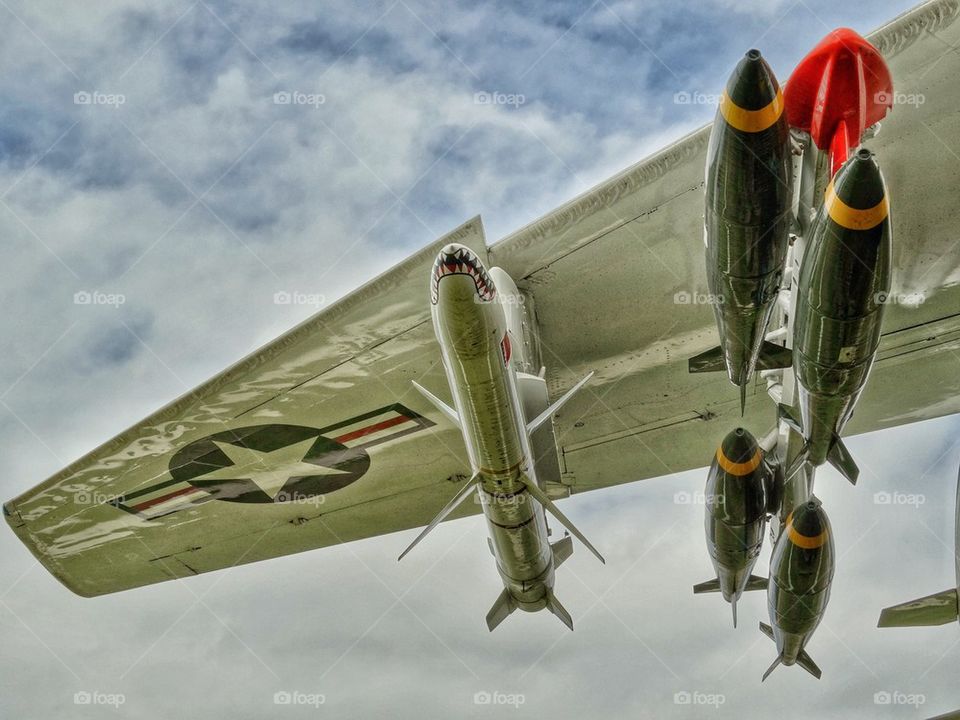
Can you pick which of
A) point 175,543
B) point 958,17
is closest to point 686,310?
point 958,17

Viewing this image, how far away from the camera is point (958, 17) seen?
26.2ft

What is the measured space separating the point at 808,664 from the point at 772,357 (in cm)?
545

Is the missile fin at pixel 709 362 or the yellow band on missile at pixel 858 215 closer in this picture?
the yellow band on missile at pixel 858 215

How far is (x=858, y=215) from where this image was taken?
19.5ft

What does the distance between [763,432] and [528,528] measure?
5130 millimetres

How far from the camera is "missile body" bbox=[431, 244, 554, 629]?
25.1 feet

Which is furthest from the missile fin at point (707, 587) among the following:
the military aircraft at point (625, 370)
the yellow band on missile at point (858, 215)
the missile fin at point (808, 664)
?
the yellow band on missile at point (858, 215)

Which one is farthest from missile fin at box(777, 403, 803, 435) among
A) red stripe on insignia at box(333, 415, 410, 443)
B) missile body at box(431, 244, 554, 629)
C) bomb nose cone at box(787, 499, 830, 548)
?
red stripe on insignia at box(333, 415, 410, 443)

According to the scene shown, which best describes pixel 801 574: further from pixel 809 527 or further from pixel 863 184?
pixel 863 184

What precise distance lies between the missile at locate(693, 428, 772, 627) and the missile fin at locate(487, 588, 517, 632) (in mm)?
2650

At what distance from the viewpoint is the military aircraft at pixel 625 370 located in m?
6.66

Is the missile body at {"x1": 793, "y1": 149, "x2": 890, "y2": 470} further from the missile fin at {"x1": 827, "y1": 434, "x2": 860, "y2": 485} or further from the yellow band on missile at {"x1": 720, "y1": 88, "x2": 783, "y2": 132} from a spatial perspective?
the missile fin at {"x1": 827, "y1": 434, "x2": 860, "y2": 485}

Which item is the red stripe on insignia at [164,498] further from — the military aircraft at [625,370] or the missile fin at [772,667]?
the missile fin at [772,667]

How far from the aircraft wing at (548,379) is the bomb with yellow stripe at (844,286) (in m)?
2.97
